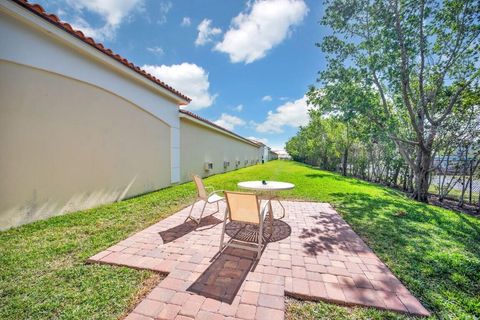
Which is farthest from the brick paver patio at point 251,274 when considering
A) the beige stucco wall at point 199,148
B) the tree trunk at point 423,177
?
the tree trunk at point 423,177

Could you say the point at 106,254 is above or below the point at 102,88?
below

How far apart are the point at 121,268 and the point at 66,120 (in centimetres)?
387

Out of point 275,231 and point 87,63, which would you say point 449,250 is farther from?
point 87,63

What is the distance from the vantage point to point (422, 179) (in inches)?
332

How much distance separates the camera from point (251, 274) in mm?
2453

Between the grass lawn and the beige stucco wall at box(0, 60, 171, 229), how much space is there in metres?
0.52

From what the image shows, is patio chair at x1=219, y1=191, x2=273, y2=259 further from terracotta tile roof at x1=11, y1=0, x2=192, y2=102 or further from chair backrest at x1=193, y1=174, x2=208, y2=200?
terracotta tile roof at x1=11, y1=0, x2=192, y2=102

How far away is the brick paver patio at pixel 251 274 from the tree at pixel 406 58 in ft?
24.1

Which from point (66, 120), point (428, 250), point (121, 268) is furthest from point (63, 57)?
point (428, 250)

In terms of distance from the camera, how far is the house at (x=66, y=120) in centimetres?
356

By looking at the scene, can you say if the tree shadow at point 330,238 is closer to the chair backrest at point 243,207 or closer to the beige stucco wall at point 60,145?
the chair backrest at point 243,207

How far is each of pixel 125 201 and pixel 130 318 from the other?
15.7 feet

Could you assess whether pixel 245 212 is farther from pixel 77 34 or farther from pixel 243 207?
pixel 77 34

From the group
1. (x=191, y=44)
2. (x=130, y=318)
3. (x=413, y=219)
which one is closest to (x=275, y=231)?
(x=130, y=318)
